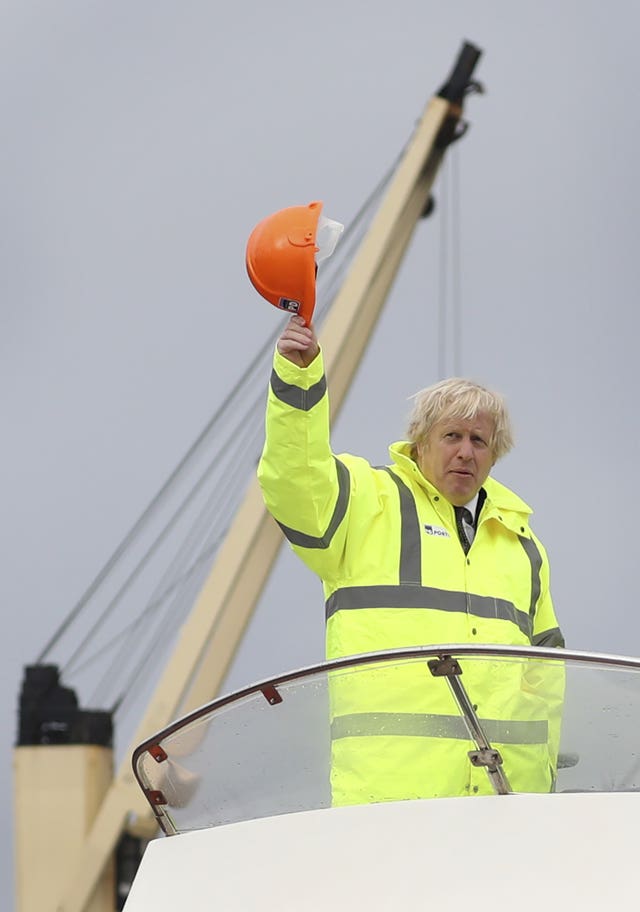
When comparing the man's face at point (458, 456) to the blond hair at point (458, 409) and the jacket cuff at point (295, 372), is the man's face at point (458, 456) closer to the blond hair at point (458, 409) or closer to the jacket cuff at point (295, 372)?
the blond hair at point (458, 409)

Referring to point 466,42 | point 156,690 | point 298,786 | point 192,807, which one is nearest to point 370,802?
point 298,786

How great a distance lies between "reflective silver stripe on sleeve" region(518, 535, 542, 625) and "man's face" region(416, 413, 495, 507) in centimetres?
18

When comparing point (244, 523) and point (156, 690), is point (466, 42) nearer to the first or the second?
point (244, 523)

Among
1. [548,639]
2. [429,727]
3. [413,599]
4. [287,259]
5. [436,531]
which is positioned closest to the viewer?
[429,727]

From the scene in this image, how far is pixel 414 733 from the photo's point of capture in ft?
9.03

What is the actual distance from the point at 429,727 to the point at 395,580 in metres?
0.54

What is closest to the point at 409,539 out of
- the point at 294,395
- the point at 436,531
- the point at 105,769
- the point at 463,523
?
the point at 436,531

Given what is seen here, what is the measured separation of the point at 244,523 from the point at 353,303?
7.49 ft

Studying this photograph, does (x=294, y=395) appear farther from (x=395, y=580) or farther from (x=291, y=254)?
(x=395, y=580)

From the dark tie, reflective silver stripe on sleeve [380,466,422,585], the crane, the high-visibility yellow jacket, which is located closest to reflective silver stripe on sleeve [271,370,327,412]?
the high-visibility yellow jacket

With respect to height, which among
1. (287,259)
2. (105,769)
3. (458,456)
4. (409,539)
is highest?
(287,259)

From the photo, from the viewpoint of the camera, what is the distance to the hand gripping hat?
3102 millimetres

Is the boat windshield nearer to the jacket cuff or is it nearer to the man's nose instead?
the jacket cuff

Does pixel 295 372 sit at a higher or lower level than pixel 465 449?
higher
